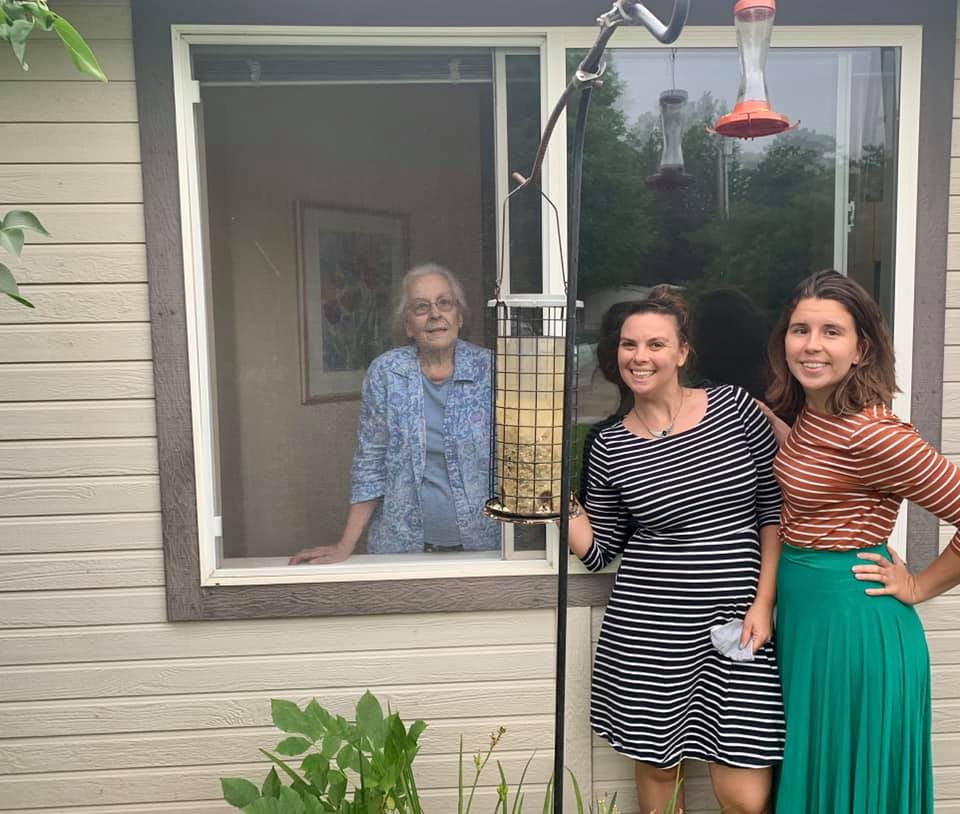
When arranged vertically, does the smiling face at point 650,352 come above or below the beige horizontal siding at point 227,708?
above

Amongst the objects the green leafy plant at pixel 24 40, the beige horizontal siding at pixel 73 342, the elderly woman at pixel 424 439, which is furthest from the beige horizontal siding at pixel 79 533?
the green leafy plant at pixel 24 40

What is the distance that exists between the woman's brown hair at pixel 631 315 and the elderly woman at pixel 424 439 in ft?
0.98

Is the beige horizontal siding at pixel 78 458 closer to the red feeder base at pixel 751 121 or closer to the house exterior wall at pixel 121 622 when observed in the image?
the house exterior wall at pixel 121 622

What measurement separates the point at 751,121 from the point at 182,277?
1.34 metres

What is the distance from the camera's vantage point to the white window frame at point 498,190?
2029mm

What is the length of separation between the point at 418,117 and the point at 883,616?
63.7 inches

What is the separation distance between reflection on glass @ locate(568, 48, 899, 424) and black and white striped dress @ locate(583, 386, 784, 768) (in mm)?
272

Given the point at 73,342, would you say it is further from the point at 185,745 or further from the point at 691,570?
the point at 691,570

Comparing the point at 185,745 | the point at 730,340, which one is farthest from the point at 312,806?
the point at 730,340

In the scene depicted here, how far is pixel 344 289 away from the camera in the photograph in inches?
85.5

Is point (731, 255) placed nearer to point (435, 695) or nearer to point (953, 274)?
point (953, 274)

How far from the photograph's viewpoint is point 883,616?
184 centimetres

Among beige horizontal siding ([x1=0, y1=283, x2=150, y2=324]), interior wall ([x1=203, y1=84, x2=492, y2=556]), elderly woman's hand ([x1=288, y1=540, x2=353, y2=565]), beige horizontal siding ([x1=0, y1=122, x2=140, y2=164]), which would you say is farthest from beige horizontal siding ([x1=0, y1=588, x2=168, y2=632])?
beige horizontal siding ([x1=0, y1=122, x2=140, y2=164])

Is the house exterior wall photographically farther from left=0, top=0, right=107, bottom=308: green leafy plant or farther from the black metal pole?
the black metal pole
